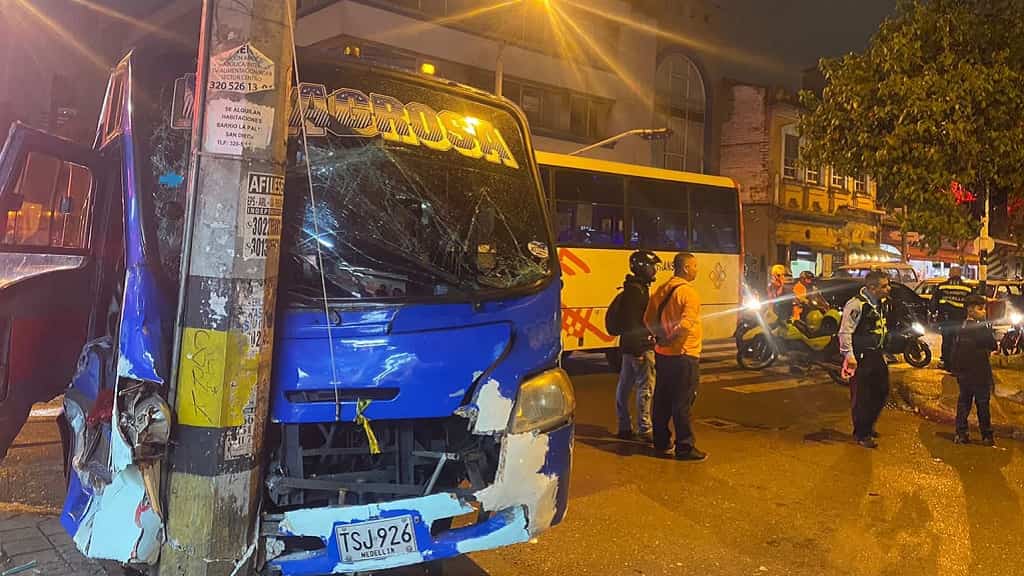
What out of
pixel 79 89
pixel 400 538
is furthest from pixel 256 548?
pixel 79 89

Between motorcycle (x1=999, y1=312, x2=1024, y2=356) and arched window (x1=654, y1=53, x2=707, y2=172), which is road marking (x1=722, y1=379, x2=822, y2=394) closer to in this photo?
Answer: motorcycle (x1=999, y1=312, x2=1024, y2=356)

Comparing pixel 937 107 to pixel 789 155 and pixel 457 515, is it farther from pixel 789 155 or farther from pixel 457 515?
pixel 789 155

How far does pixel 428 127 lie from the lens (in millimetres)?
4020

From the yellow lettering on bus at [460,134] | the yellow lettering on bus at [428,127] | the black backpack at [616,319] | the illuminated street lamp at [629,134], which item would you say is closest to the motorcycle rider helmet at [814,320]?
the black backpack at [616,319]

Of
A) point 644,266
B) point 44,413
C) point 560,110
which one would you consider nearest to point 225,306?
point 644,266

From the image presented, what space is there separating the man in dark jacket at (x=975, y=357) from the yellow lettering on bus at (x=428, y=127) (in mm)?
5957

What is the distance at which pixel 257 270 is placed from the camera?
301 cm

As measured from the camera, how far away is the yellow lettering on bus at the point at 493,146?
4.18 m

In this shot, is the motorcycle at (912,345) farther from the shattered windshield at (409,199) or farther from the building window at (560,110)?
the building window at (560,110)

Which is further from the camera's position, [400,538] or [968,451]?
[968,451]

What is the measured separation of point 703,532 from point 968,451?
165 inches

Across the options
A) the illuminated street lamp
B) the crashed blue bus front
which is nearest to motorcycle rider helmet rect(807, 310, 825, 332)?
the crashed blue bus front

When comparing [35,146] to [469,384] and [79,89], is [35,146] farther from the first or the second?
[79,89]

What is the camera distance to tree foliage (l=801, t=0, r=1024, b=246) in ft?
32.2
